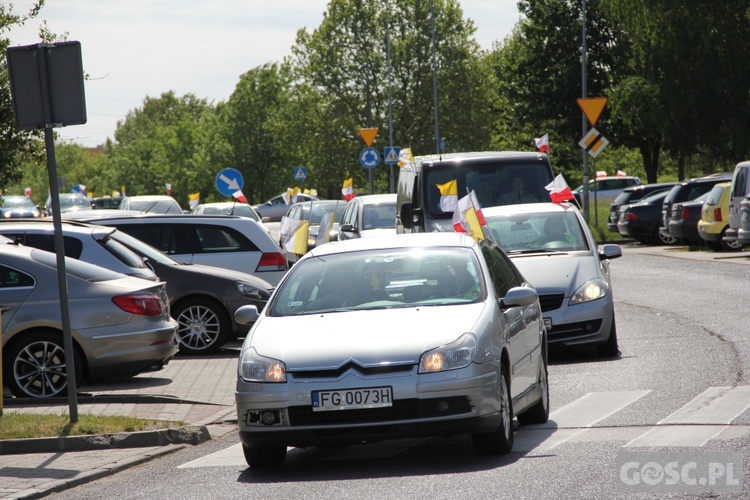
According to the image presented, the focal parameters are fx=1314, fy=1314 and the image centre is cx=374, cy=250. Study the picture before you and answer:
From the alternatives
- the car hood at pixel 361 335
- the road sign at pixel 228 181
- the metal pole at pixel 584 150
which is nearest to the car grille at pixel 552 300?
the car hood at pixel 361 335

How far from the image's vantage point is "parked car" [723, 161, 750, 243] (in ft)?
93.4

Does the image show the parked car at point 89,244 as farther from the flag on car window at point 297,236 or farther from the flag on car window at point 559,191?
the flag on car window at point 559,191

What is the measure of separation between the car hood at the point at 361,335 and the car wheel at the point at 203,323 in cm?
733

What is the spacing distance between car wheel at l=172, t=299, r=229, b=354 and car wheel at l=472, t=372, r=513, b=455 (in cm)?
798

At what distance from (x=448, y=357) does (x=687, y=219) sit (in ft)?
86.7

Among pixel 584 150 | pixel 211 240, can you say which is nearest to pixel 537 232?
pixel 211 240

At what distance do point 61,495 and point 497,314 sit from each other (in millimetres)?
2911

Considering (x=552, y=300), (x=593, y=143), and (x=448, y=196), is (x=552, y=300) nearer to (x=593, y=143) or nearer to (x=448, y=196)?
(x=448, y=196)

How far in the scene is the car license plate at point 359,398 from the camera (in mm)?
7652

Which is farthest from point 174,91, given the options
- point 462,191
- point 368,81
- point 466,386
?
point 466,386

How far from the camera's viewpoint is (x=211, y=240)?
693 inches

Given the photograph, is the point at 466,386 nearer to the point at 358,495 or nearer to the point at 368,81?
the point at 358,495

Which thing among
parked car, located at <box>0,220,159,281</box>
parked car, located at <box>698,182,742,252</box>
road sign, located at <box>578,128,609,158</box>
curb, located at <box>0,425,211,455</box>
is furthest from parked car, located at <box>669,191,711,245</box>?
curb, located at <box>0,425,211,455</box>

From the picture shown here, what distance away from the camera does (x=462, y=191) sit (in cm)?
1911
